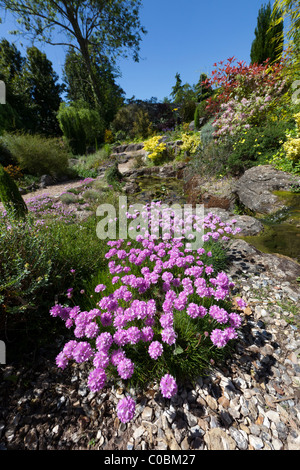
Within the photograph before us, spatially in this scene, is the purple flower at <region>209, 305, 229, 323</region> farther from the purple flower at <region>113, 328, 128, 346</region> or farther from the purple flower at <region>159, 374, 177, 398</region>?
the purple flower at <region>113, 328, 128, 346</region>

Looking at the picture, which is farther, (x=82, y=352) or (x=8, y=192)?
(x=8, y=192)

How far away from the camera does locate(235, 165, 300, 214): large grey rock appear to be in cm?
438

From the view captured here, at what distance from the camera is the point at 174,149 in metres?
11.4

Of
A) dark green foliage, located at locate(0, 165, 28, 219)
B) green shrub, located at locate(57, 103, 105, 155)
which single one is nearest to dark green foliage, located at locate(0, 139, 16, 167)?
green shrub, located at locate(57, 103, 105, 155)

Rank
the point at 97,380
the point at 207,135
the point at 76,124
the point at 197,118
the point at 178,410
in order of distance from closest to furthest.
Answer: the point at 97,380 → the point at 178,410 → the point at 207,135 → the point at 197,118 → the point at 76,124

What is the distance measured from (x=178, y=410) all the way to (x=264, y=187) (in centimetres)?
483

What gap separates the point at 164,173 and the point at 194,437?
9.45 meters

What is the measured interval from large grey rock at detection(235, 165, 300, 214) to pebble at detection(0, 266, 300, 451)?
333 centimetres

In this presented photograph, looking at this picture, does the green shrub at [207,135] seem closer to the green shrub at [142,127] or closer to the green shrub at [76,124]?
the green shrub at [142,127]

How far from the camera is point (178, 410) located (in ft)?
4.78

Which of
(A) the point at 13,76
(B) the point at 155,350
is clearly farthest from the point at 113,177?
(A) the point at 13,76

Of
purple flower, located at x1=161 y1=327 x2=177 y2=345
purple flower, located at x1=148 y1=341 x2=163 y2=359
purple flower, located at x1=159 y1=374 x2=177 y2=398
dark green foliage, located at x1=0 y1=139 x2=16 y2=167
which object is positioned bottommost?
purple flower, located at x1=159 y1=374 x2=177 y2=398

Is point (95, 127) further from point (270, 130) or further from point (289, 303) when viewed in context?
point (289, 303)

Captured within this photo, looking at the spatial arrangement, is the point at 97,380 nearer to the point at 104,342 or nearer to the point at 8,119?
the point at 104,342
